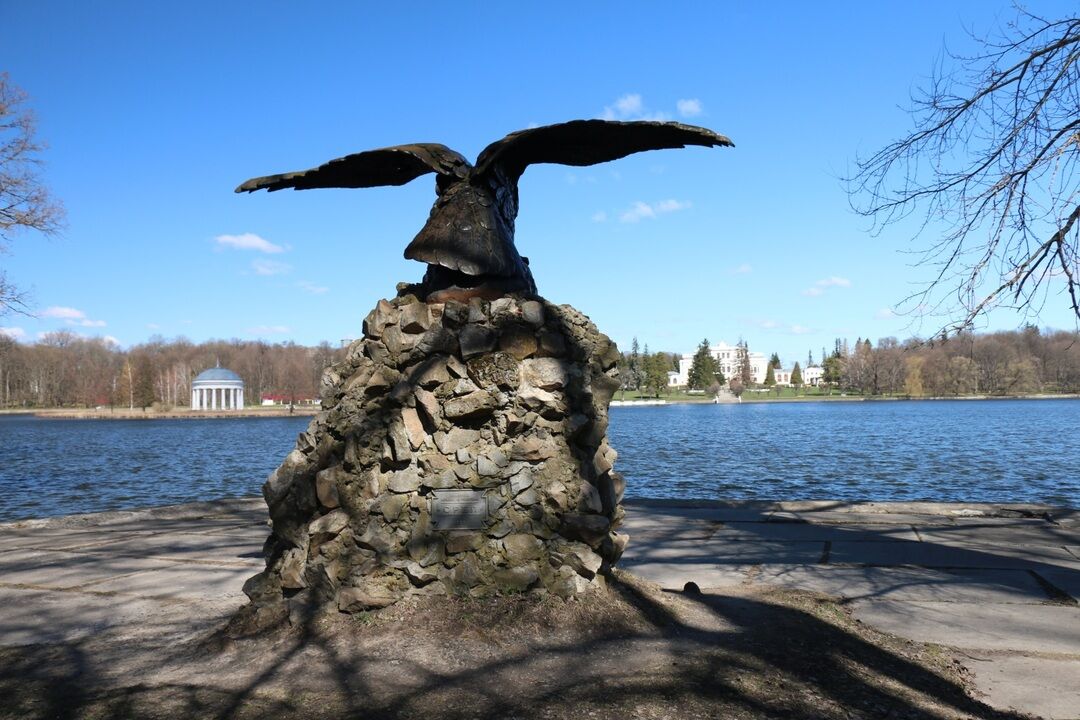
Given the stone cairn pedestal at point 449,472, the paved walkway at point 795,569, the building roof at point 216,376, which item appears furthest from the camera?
the building roof at point 216,376

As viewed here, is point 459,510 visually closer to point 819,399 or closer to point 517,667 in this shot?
point 517,667

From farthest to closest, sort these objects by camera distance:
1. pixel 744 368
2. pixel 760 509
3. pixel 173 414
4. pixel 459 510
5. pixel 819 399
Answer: pixel 744 368, pixel 819 399, pixel 173 414, pixel 760 509, pixel 459 510

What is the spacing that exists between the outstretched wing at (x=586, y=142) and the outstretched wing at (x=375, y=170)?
30cm

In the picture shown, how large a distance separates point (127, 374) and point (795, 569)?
129 m

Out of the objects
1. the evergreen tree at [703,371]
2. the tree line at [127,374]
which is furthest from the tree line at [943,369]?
the tree line at [127,374]

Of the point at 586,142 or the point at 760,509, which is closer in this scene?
the point at 586,142

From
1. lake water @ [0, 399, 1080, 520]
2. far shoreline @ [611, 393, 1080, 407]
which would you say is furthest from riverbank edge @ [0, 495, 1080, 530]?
far shoreline @ [611, 393, 1080, 407]

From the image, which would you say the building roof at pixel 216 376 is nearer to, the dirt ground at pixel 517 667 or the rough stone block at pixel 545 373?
the dirt ground at pixel 517 667

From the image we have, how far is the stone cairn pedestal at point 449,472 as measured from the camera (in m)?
5.25

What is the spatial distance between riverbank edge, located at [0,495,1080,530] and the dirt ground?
619cm

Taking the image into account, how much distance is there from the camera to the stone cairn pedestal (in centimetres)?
525

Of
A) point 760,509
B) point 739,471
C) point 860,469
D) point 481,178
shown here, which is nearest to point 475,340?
point 481,178

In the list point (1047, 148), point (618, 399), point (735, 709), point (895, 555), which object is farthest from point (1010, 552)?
point (618, 399)

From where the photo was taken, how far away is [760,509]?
12078 millimetres
